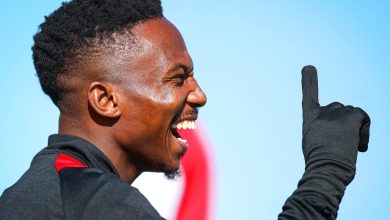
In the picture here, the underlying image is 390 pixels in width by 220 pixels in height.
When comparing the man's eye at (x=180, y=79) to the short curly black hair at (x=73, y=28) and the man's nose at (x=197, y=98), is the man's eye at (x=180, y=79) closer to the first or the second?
the man's nose at (x=197, y=98)

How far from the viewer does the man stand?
3.62 meters

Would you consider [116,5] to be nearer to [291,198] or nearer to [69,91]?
[69,91]

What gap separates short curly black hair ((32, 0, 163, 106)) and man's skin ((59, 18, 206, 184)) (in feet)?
0.34

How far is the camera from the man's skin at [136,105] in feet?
12.7

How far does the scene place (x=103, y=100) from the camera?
389 cm

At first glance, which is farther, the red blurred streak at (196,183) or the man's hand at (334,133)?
the red blurred streak at (196,183)

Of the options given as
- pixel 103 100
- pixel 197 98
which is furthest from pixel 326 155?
pixel 103 100

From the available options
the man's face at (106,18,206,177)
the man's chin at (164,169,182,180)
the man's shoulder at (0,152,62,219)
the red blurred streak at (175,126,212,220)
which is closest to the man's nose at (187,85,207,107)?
the man's face at (106,18,206,177)

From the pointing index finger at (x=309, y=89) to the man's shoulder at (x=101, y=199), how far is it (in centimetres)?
118

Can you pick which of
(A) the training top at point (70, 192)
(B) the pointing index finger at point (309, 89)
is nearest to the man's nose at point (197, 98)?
(B) the pointing index finger at point (309, 89)

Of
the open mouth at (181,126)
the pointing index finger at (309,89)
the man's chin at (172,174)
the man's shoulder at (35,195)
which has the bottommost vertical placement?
the man's shoulder at (35,195)

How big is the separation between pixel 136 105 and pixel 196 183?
11.4ft

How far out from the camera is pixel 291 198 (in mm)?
3604

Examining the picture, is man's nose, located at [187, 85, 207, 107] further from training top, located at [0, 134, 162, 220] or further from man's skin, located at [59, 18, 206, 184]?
training top, located at [0, 134, 162, 220]
